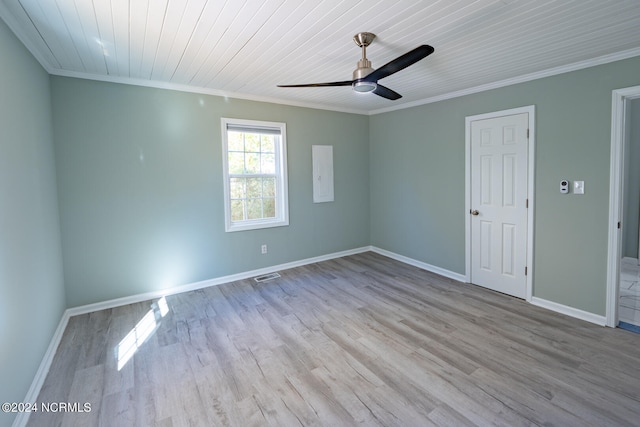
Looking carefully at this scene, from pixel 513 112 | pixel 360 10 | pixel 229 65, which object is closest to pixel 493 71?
pixel 513 112

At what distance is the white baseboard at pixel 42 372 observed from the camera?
1798mm

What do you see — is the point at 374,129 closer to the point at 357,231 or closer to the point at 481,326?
Answer: the point at 357,231

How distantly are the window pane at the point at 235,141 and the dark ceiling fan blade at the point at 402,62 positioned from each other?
239cm

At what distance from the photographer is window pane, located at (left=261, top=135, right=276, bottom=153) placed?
4.41m

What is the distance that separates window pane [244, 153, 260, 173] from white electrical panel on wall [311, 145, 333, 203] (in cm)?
92

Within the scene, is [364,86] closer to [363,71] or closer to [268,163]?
[363,71]

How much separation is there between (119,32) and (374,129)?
3949 mm

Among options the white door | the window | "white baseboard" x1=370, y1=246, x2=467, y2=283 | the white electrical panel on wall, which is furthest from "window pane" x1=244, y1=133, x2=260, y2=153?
the white door

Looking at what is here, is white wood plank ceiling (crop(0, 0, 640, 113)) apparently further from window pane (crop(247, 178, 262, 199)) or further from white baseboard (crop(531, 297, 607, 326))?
white baseboard (crop(531, 297, 607, 326))

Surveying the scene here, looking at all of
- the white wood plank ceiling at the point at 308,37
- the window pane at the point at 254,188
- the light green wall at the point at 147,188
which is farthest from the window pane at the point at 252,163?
the white wood plank ceiling at the point at 308,37

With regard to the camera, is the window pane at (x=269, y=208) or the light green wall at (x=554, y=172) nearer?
the light green wall at (x=554, y=172)

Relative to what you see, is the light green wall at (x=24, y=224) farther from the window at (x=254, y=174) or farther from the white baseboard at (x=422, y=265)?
the white baseboard at (x=422, y=265)

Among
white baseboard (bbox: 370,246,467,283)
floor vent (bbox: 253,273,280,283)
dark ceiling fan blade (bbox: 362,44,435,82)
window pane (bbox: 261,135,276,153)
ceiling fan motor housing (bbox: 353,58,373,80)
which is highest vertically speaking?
ceiling fan motor housing (bbox: 353,58,373,80)

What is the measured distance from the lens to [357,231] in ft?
17.9
